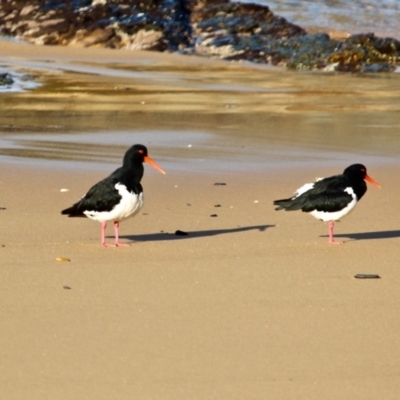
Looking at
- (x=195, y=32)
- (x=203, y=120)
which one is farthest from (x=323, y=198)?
(x=195, y=32)

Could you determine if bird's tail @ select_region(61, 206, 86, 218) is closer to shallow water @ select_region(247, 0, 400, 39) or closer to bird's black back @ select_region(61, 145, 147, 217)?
bird's black back @ select_region(61, 145, 147, 217)

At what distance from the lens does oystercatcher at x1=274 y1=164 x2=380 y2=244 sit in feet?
24.2

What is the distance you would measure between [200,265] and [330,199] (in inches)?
51.8

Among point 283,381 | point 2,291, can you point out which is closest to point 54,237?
point 2,291

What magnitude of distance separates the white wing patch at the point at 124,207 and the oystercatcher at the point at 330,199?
1.11 meters

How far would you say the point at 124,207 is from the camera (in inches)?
281

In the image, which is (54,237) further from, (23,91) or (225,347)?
(23,91)

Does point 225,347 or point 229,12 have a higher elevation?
point 229,12

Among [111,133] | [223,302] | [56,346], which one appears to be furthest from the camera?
[111,133]

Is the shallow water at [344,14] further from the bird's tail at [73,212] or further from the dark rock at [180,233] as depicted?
the bird's tail at [73,212]

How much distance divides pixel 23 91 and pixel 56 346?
481 inches

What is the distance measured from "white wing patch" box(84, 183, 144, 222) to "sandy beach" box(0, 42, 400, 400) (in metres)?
0.24

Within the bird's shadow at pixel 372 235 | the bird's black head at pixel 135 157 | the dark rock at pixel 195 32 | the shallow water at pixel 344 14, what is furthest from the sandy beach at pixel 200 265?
the shallow water at pixel 344 14

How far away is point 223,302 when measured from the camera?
5.69 m
